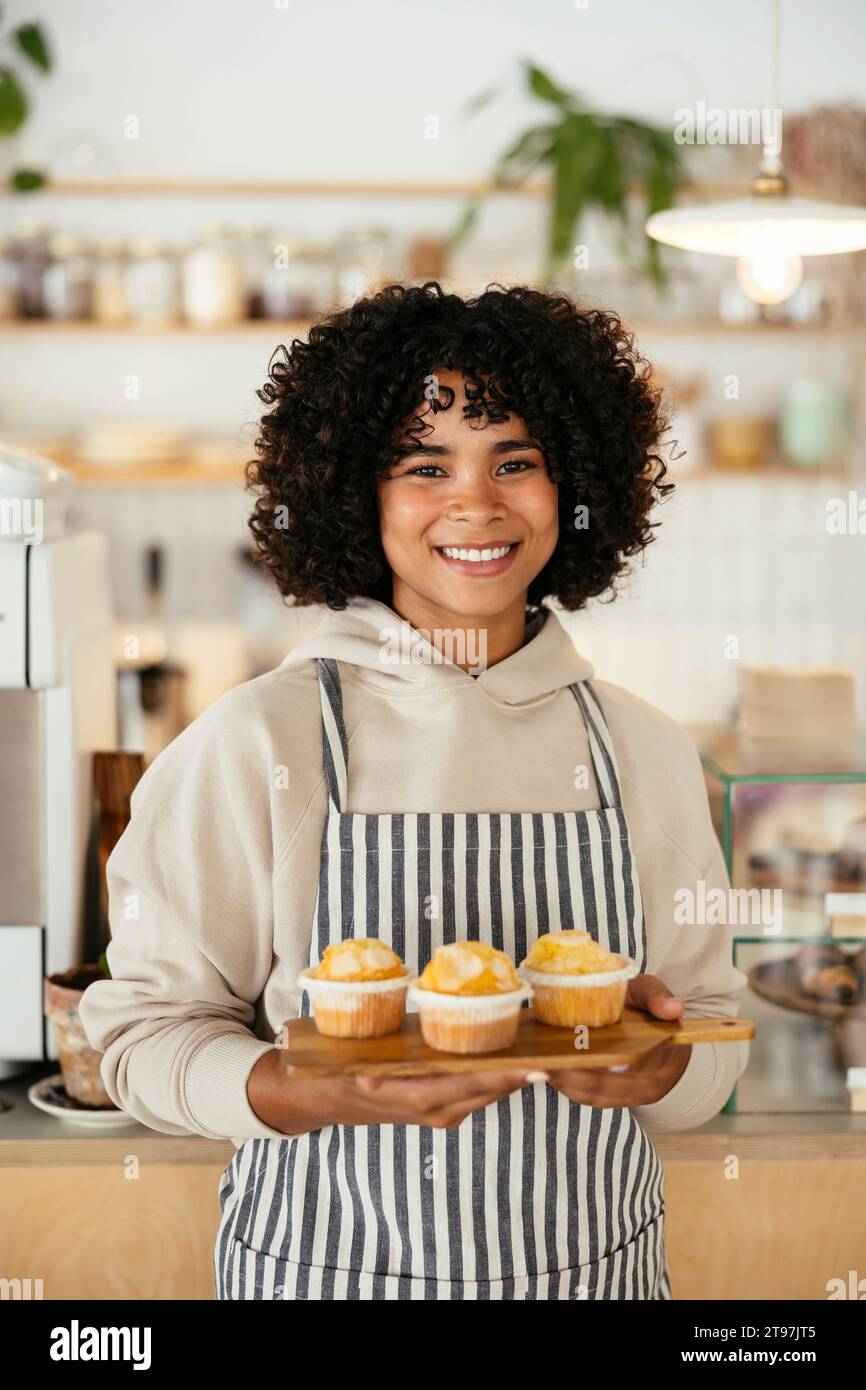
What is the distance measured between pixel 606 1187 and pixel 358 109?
10.9 feet

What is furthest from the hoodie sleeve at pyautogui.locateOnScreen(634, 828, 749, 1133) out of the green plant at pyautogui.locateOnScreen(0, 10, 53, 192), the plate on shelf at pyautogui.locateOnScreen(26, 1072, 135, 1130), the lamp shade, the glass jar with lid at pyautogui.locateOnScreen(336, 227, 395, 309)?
the green plant at pyautogui.locateOnScreen(0, 10, 53, 192)

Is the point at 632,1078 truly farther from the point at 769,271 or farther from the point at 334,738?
the point at 769,271

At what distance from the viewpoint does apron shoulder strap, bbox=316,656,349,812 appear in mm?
1263

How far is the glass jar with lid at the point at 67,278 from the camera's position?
368 centimetres

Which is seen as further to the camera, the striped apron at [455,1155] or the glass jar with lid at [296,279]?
the glass jar with lid at [296,279]

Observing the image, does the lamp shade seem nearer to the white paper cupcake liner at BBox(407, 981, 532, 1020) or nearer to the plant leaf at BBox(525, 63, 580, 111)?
the white paper cupcake liner at BBox(407, 981, 532, 1020)

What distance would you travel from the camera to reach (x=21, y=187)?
12.0 feet

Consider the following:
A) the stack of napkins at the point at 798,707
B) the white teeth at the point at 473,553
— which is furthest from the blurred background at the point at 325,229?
the white teeth at the point at 473,553

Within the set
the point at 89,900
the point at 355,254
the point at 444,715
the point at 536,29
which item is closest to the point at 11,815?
the point at 89,900

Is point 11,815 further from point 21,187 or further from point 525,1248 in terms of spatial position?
point 21,187

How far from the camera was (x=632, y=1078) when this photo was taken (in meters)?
1.13

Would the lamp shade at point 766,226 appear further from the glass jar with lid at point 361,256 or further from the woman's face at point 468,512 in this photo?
the glass jar with lid at point 361,256

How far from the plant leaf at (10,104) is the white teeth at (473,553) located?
9.89ft

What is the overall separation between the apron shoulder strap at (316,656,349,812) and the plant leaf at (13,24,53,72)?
10.2ft
